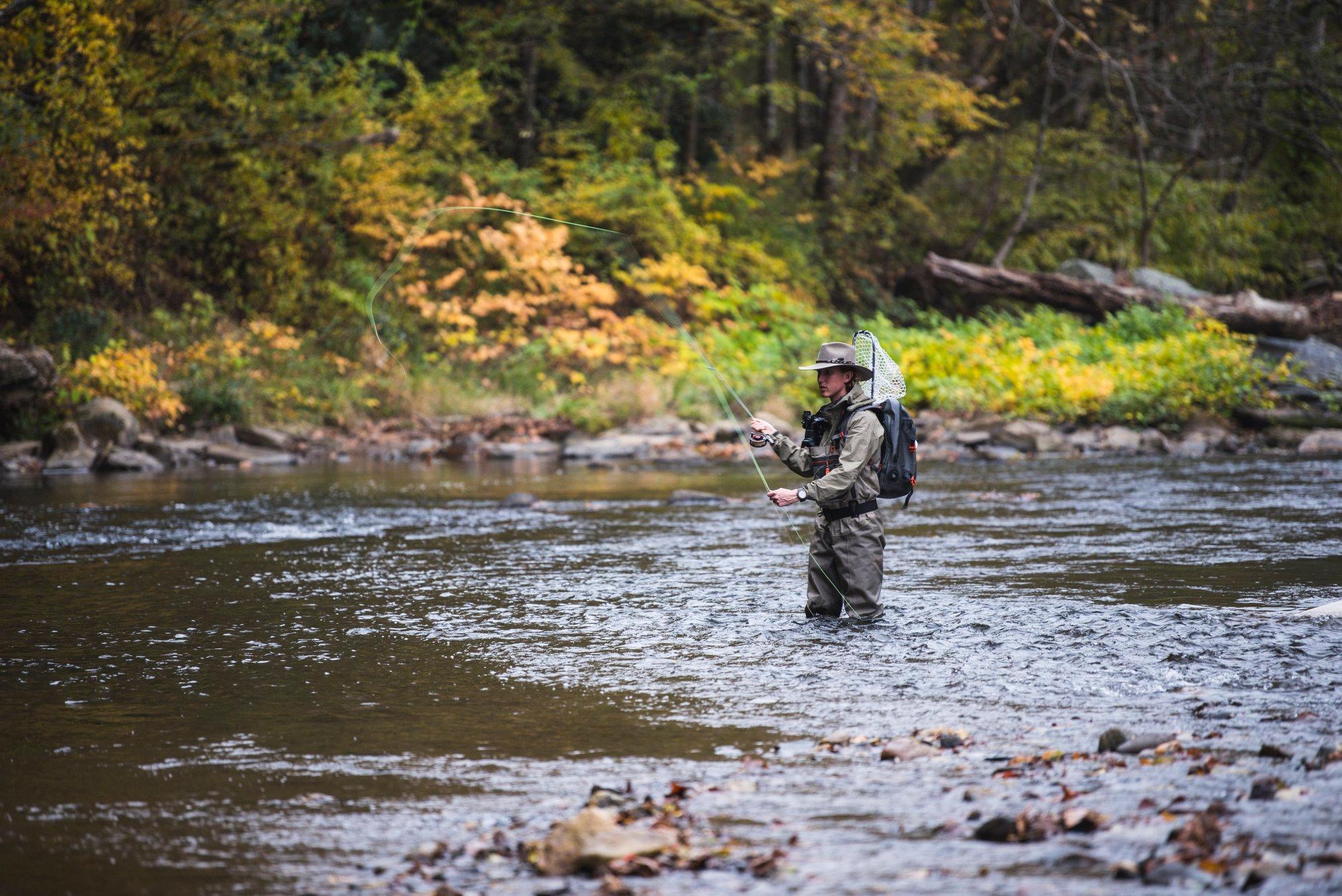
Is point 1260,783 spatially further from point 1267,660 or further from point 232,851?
point 232,851

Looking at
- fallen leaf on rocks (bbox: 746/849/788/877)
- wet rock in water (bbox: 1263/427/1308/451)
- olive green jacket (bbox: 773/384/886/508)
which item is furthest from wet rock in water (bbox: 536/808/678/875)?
wet rock in water (bbox: 1263/427/1308/451)

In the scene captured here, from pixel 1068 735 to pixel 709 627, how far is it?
2.41 metres

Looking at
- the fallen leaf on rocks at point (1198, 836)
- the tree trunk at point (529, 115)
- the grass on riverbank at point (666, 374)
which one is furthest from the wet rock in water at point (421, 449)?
the fallen leaf on rocks at point (1198, 836)

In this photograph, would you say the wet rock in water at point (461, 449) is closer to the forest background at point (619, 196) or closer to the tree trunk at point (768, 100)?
the forest background at point (619, 196)

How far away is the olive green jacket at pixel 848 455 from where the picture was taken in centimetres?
630

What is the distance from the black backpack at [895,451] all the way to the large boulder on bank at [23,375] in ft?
44.3

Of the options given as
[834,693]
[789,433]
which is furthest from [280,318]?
[834,693]

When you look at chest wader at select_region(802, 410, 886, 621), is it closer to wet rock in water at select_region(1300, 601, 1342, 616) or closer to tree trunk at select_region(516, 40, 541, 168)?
wet rock in water at select_region(1300, 601, 1342, 616)

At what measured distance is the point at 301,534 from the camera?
34.2 ft

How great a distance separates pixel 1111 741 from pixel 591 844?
190 centimetres

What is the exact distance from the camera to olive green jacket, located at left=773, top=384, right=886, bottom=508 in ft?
20.7

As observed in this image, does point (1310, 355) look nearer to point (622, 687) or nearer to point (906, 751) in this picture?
point (622, 687)

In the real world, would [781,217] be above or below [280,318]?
above

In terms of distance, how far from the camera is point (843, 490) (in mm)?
6297
